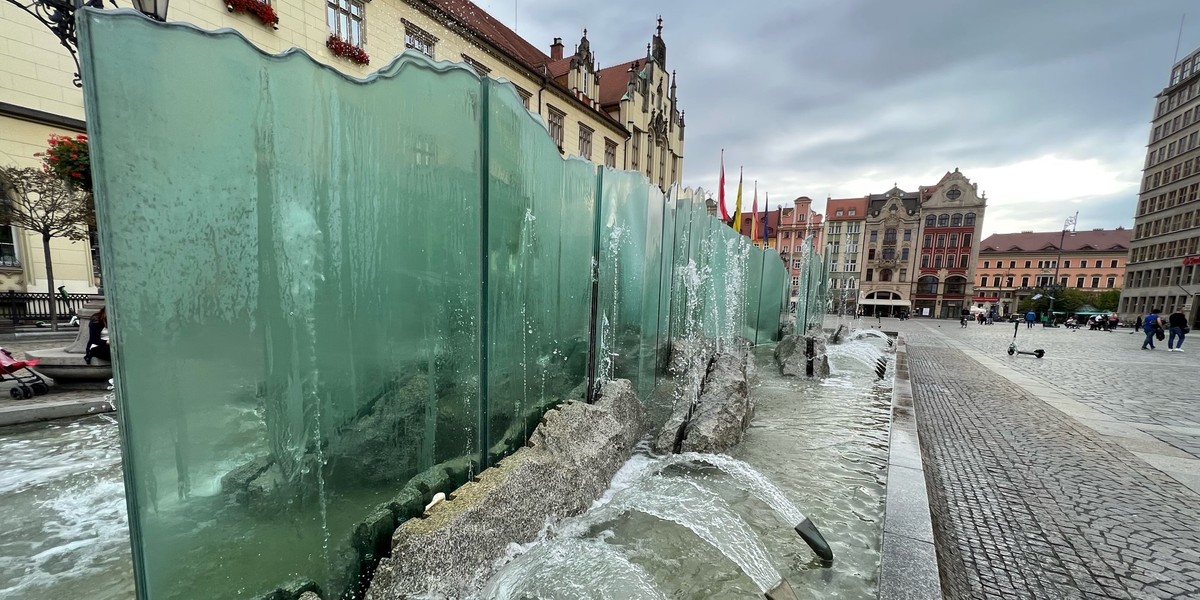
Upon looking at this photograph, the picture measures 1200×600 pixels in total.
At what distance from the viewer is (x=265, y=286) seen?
1889mm

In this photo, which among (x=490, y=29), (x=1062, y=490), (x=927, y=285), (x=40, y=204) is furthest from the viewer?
(x=927, y=285)

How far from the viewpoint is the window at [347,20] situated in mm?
12891

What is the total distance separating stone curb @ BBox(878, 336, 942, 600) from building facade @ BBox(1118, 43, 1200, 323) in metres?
60.4

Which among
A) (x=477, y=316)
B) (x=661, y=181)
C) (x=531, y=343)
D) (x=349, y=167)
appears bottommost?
(x=531, y=343)

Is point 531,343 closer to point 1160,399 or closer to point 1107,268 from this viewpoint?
point 1160,399

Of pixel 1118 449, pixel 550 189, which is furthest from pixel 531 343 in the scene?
pixel 1118 449

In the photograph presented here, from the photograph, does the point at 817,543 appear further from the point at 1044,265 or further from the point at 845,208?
the point at 1044,265

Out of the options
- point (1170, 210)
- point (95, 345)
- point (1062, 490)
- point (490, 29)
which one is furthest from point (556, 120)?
point (1170, 210)

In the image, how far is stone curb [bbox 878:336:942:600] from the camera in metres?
2.47

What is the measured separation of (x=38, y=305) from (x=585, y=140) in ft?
72.7

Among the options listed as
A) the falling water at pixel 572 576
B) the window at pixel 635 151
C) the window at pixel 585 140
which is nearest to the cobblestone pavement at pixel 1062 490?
the falling water at pixel 572 576

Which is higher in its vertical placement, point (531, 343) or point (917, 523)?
point (531, 343)

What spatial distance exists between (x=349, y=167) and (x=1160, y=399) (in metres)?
13.3

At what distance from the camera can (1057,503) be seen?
388cm
